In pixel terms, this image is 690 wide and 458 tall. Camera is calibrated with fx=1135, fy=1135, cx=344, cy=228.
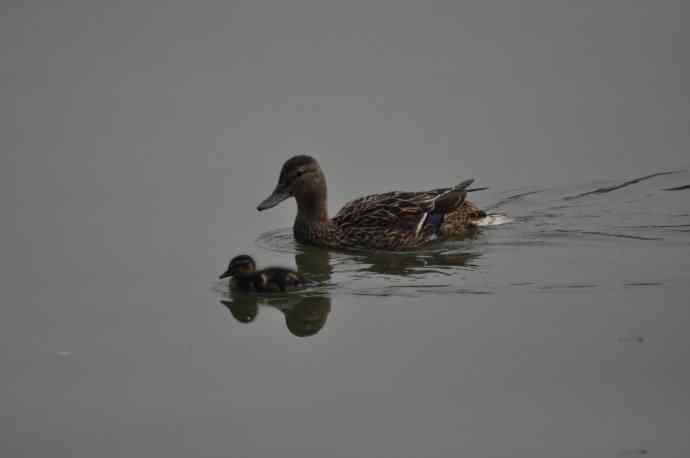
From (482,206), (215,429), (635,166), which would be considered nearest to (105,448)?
(215,429)

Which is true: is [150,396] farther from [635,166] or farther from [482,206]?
[635,166]

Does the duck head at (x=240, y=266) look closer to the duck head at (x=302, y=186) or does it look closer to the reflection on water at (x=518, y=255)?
the reflection on water at (x=518, y=255)

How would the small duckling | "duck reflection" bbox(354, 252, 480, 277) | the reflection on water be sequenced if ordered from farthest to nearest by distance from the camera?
"duck reflection" bbox(354, 252, 480, 277), the small duckling, the reflection on water

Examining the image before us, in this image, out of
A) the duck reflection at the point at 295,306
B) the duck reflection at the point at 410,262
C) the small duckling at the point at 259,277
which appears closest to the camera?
the duck reflection at the point at 295,306

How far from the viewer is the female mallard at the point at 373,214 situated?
319 inches

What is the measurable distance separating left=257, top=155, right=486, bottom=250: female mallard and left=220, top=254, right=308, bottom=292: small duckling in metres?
1.39

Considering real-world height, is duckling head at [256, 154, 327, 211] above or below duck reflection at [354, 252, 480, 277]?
above

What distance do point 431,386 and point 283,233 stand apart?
3672 millimetres

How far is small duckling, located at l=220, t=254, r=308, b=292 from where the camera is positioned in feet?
22.0

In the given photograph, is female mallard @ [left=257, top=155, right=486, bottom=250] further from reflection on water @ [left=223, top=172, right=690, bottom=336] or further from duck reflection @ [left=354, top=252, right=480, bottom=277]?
duck reflection @ [left=354, top=252, right=480, bottom=277]

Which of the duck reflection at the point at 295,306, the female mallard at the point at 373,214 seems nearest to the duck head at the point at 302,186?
the female mallard at the point at 373,214

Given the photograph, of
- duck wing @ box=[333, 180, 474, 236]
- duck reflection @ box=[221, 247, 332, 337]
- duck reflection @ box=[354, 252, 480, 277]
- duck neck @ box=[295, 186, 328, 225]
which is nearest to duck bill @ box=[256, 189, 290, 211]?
duck neck @ box=[295, 186, 328, 225]

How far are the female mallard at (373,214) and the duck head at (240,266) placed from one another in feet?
4.63

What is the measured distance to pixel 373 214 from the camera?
26.6 ft
